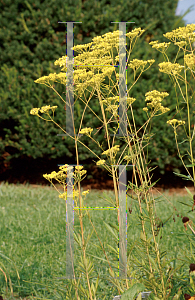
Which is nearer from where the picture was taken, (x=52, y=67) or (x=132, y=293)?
(x=132, y=293)

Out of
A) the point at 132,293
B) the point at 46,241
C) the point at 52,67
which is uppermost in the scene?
the point at 52,67

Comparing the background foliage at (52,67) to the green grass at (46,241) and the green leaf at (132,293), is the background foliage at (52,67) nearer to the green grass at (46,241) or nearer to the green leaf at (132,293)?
the green grass at (46,241)

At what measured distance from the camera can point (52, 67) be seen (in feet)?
18.9

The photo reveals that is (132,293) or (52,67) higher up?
(52,67)

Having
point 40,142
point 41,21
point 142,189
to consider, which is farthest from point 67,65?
point 41,21

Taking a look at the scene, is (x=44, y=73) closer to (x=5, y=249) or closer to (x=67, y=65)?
(x=5, y=249)

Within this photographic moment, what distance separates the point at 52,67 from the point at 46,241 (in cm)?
355

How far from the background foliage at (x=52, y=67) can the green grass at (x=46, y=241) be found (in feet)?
3.26

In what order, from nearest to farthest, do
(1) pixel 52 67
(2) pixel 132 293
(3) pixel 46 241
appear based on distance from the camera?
(2) pixel 132 293, (3) pixel 46 241, (1) pixel 52 67

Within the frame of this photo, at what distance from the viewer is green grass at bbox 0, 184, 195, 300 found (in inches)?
94.1

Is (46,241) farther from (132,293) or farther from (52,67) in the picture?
(52,67)

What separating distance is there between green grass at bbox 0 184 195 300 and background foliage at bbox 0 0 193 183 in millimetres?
994

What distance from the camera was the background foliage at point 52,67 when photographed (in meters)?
5.64

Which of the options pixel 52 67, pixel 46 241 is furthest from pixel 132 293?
pixel 52 67
